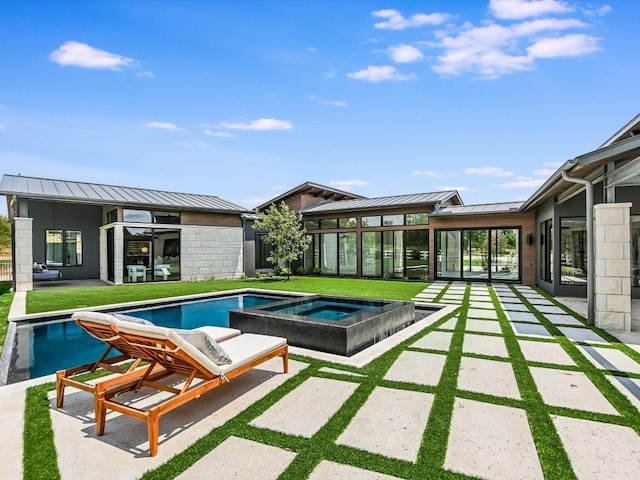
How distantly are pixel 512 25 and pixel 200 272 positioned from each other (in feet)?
48.0

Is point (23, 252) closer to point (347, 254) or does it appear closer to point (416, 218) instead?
point (347, 254)

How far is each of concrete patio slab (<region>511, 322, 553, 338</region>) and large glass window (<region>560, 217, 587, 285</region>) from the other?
5022 mm

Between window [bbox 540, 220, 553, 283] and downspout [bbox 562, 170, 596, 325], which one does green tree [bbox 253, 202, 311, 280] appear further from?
downspout [bbox 562, 170, 596, 325]

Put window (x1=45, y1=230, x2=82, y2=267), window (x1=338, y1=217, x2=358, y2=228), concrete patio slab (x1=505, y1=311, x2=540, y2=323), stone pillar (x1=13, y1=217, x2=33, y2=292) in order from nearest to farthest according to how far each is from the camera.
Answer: concrete patio slab (x1=505, y1=311, x2=540, y2=323), stone pillar (x1=13, y1=217, x2=33, y2=292), window (x1=45, y1=230, x2=82, y2=267), window (x1=338, y1=217, x2=358, y2=228)

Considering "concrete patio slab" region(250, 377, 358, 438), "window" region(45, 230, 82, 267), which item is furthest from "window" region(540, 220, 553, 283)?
"window" region(45, 230, 82, 267)

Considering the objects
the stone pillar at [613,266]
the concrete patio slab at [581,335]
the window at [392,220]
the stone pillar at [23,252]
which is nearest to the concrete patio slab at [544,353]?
the concrete patio slab at [581,335]

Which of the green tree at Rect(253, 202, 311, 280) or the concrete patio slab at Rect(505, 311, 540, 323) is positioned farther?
the green tree at Rect(253, 202, 311, 280)

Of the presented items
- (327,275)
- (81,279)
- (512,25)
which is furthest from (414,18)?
(81,279)

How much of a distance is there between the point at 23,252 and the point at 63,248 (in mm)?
5462

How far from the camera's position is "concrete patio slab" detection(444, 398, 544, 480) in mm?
2531

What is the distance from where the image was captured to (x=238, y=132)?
814 inches

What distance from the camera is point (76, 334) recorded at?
7.29m

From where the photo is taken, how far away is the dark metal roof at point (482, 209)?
1508cm

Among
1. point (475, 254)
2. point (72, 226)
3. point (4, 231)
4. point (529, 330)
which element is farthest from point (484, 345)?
point (4, 231)
